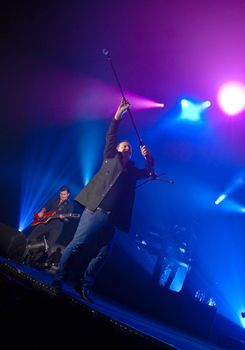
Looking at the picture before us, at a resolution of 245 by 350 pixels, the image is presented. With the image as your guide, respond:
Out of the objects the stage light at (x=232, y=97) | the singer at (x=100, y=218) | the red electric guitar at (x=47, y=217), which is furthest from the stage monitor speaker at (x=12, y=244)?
the stage light at (x=232, y=97)

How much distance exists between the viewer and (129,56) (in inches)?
292

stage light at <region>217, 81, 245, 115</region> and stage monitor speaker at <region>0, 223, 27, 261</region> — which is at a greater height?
stage light at <region>217, 81, 245, 115</region>

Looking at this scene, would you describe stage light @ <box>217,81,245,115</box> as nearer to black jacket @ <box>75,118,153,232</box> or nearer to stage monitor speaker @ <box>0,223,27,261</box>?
black jacket @ <box>75,118,153,232</box>

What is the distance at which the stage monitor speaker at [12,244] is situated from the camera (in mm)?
5926

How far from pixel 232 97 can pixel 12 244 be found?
554 centimetres

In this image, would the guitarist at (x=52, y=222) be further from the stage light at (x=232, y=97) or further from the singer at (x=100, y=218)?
the stage light at (x=232, y=97)

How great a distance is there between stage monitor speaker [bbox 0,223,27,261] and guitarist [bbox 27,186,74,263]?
57 centimetres

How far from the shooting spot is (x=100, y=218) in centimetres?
329

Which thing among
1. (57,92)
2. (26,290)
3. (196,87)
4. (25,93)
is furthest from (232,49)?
(26,290)

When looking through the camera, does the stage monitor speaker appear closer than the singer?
No

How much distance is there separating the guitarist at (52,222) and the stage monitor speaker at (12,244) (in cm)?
57

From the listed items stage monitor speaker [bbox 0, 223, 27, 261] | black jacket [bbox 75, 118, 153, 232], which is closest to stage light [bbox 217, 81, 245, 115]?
black jacket [bbox 75, 118, 153, 232]

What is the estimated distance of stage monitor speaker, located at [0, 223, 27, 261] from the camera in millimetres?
5926

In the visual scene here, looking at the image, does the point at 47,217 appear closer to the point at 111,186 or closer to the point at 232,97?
the point at 111,186
